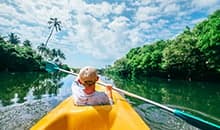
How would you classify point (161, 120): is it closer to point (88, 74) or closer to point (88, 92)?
point (88, 92)

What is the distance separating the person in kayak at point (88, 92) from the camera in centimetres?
487

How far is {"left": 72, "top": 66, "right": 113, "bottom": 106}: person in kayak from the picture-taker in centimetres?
487

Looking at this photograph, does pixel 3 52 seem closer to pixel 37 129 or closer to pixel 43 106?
pixel 43 106

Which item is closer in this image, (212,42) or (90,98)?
(90,98)

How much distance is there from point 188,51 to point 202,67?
9.72ft

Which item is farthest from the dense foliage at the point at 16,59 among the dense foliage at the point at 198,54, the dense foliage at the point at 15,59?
the dense foliage at the point at 198,54

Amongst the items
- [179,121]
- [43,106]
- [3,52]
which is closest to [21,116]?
[43,106]

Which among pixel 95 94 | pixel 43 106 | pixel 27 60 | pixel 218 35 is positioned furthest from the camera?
pixel 27 60

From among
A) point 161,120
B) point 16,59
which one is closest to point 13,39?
point 16,59

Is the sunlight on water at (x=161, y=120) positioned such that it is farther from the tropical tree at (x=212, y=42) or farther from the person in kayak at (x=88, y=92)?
the tropical tree at (x=212, y=42)

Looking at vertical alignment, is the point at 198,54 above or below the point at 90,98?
above

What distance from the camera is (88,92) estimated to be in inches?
205

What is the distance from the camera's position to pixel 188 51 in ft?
146

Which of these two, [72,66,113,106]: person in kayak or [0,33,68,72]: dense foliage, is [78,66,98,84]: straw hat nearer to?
[72,66,113,106]: person in kayak
